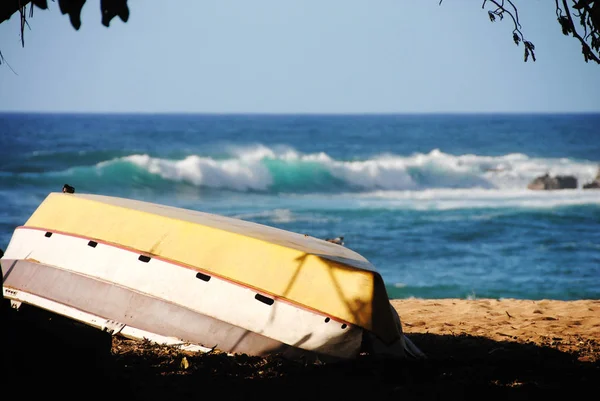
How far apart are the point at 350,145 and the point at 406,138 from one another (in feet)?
26.7

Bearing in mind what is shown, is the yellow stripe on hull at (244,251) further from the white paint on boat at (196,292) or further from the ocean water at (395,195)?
the ocean water at (395,195)

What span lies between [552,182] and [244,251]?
940 inches

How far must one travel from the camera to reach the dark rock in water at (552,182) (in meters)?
27.0

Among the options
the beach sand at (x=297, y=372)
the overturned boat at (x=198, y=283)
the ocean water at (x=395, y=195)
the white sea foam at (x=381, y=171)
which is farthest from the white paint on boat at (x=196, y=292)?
the white sea foam at (x=381, y=171)

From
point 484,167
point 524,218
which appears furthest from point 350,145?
point 524,218

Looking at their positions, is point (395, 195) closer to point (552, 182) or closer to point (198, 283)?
point (552, 182)

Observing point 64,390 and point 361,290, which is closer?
point 64,390

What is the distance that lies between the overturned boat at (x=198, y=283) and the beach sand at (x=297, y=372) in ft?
0.59

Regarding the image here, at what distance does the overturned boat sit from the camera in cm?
512

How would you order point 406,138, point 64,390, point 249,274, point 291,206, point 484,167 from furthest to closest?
point 406,138, point 484,167, point 291,206, point 249,274, point 64,390

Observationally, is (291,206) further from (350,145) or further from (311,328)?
(350,145)

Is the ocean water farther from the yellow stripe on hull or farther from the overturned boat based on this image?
the overturned boat

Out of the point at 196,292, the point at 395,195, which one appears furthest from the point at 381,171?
the point at 196,292

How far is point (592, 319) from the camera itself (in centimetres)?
734
